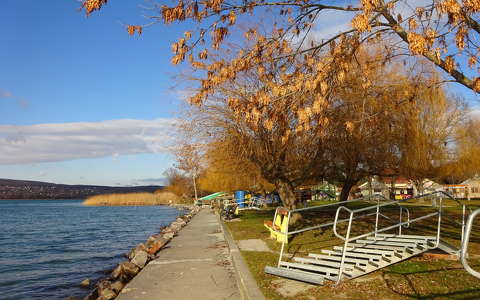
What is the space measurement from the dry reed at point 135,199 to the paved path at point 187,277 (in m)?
81.6

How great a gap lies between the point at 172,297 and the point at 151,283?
1363mm

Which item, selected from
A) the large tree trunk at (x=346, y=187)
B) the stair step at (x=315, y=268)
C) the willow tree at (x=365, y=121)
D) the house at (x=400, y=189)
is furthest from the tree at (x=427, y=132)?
the stair step at (x=315, y=268)

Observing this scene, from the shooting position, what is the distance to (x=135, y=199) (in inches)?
4144

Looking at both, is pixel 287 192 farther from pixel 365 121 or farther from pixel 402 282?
pixel 402 282

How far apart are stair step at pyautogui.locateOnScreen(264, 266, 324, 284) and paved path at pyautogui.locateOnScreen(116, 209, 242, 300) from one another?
2.56 feet

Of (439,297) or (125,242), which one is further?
(125,242)

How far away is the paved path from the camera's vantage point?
299 inches

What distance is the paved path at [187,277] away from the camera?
7.59 metres

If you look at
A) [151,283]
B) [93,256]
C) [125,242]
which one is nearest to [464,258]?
[151,283]

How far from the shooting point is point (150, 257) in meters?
12.5

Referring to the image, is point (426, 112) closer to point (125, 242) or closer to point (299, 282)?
point (299, 282)

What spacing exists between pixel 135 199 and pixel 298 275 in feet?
333

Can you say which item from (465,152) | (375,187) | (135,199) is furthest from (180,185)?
(465,152)

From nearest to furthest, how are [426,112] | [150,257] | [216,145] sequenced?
1. [150,257]
2. [216,145]
3. [426,112]
